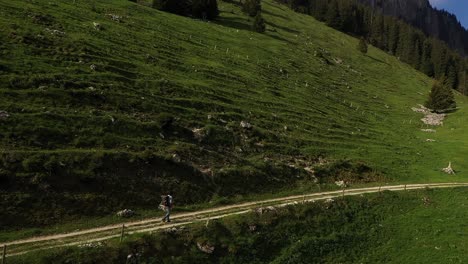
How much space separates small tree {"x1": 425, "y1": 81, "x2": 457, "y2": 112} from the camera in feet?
318

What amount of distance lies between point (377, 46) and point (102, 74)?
151248mm

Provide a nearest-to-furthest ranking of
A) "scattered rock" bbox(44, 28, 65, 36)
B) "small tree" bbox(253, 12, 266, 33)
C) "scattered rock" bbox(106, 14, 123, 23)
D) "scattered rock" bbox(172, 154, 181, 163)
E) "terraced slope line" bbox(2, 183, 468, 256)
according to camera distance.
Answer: "terraced slope line" bbox(2, 183, 468, 256) → "scattered rock" bbox(172, 154, 181, 163) → "scattered rock" bbox(44, 28, 65, 36) → "scattered rock" bbox(106, 14, 123, 23) → "small tree" bbox(253, 12, 266, 33)

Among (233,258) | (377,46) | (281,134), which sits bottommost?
(233,258)

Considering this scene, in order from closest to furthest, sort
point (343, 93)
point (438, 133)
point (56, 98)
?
point (56, 98)
point (438, 133)
point (343, 93)

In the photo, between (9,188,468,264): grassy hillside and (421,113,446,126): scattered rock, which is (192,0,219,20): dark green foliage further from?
(9,188,468,264): grassy hillside

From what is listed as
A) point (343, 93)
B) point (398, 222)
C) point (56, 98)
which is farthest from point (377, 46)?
point (56, 98)

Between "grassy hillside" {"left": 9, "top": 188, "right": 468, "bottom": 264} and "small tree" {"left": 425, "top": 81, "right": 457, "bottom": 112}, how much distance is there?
172 ft

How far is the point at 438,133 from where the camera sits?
268 ft

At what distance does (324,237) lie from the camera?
3906cm

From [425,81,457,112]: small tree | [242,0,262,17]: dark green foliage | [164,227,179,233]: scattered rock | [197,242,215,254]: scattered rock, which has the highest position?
[242,0,262,17]: dark green foliage

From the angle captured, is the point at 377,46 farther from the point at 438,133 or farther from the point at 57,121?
the point at 57,121

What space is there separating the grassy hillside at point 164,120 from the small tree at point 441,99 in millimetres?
4207

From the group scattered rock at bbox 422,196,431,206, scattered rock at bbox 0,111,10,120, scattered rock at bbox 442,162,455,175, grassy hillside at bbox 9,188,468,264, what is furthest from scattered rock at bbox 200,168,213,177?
scattered rock at bbox 442,162,455,175

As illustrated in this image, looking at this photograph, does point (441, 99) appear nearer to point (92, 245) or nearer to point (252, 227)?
point (252, 227)
